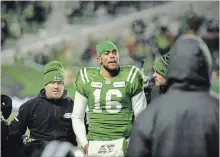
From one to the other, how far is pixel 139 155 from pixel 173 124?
0.18 metres

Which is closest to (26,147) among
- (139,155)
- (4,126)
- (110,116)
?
(4,126)

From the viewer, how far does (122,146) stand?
12.5 ft

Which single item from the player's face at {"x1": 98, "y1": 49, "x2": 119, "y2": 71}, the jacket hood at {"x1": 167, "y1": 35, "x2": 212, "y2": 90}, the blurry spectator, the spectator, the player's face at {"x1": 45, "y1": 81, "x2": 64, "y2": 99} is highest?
the blurry spectator

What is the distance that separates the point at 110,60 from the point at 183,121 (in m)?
1.97

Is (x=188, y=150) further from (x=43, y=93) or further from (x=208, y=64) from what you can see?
(x=43, y=93)

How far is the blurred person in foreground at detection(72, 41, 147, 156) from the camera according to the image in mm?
3883

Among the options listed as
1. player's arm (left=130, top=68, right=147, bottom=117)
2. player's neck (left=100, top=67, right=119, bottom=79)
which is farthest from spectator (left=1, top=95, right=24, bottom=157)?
player's arm (left=130, top=68, right=147, bottom=117)

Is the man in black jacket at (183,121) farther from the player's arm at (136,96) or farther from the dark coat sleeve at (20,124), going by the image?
the dark coat sleeve at (20,124)

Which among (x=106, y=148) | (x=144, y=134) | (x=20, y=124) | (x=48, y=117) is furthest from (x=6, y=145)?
(x=144, y=134)

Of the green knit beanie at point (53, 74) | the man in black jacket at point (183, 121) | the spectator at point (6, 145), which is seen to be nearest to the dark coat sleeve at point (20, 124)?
the spectator at point (6, 145)

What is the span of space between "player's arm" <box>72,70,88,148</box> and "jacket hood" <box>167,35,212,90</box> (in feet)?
6.47

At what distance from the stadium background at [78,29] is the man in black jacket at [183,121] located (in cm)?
966

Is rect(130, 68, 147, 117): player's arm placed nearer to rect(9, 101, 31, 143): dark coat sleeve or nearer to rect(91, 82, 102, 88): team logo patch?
rect(91, 82, 102, 88): team logo patch

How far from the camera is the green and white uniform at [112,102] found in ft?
12.8
